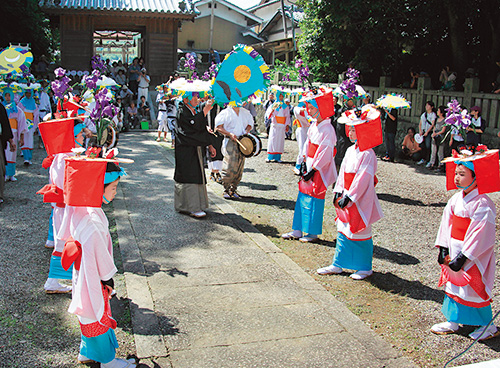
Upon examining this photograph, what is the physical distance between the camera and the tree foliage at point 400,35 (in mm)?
13904

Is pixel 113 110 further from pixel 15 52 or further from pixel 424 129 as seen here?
pixel 424 129

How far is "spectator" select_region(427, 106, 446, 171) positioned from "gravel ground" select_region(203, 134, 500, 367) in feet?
2.92

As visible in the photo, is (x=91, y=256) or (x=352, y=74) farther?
(x=352, y=74)

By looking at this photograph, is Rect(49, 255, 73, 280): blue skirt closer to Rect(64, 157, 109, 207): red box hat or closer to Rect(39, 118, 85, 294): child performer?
Rect(39, 118, 85, 294): child performer

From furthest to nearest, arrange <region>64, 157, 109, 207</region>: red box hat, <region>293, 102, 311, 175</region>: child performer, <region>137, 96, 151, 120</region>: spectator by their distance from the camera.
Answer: <region>137, 96, 151, 120</region>: spectator → <region>293, 102, 311, 175</region>: child performer → <region>64, 157, 109, 207</region>: red box hat

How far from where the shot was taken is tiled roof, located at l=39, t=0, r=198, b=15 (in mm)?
19172

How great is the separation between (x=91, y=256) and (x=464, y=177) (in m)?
3.09

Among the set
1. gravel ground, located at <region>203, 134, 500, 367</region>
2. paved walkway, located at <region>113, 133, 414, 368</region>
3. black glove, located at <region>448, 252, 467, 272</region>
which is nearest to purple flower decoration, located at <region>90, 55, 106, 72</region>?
gravel ground, located at <region>203, 134, 500, 367</region>

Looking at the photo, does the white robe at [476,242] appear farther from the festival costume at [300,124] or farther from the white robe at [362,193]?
the festival costume at [300,124]

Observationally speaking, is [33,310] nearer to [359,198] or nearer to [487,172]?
[359,198]

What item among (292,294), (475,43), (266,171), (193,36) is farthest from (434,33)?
(193,36)

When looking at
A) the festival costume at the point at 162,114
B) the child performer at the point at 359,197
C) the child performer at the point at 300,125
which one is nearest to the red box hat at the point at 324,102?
the child performer at the point at 359,197

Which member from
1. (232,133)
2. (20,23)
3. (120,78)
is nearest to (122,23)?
(120,78)

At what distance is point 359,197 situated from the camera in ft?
17.5
